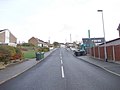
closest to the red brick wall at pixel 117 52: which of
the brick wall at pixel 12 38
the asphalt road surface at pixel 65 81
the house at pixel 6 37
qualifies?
the asphalt road surface at pixel 65 81

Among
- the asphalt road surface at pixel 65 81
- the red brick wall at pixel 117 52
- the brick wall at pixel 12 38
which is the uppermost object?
the brick wall at pixel 12 38

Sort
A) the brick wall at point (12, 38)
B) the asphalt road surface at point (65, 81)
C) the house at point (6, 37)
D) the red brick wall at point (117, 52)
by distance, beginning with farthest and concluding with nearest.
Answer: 1. the brick wall at point (12, 38)
2. the house at point (6, 37)
3. the red brick wall at point (117, 52)
4. the asphalt road surface at point (65, 81)

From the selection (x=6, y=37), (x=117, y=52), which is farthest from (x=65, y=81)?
(x=6, y=37)

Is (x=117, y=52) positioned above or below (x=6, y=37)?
below

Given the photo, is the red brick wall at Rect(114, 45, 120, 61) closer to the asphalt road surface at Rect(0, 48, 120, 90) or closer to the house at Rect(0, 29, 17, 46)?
the asphalt road surface at Rect(0, 48, 120, 90)

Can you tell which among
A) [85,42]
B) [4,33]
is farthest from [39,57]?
[4,33]

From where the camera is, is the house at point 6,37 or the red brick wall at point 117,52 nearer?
the red brick wall at point 117,52

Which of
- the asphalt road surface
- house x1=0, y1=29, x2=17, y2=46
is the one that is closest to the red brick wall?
the asphalt road surface

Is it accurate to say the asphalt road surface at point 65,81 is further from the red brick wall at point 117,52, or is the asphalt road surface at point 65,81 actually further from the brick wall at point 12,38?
the brick wall at point 12,38

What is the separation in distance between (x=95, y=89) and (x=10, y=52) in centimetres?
1838

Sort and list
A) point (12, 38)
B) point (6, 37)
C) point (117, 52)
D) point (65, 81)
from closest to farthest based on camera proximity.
A: point (65, 81), point (117, 52), point (6, 37), point (12, 38)

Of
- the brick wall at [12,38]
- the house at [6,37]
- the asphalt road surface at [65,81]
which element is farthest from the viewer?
the brick wall at [12,38]

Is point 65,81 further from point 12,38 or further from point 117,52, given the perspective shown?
point 12,38

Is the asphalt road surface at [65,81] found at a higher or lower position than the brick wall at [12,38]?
lower
